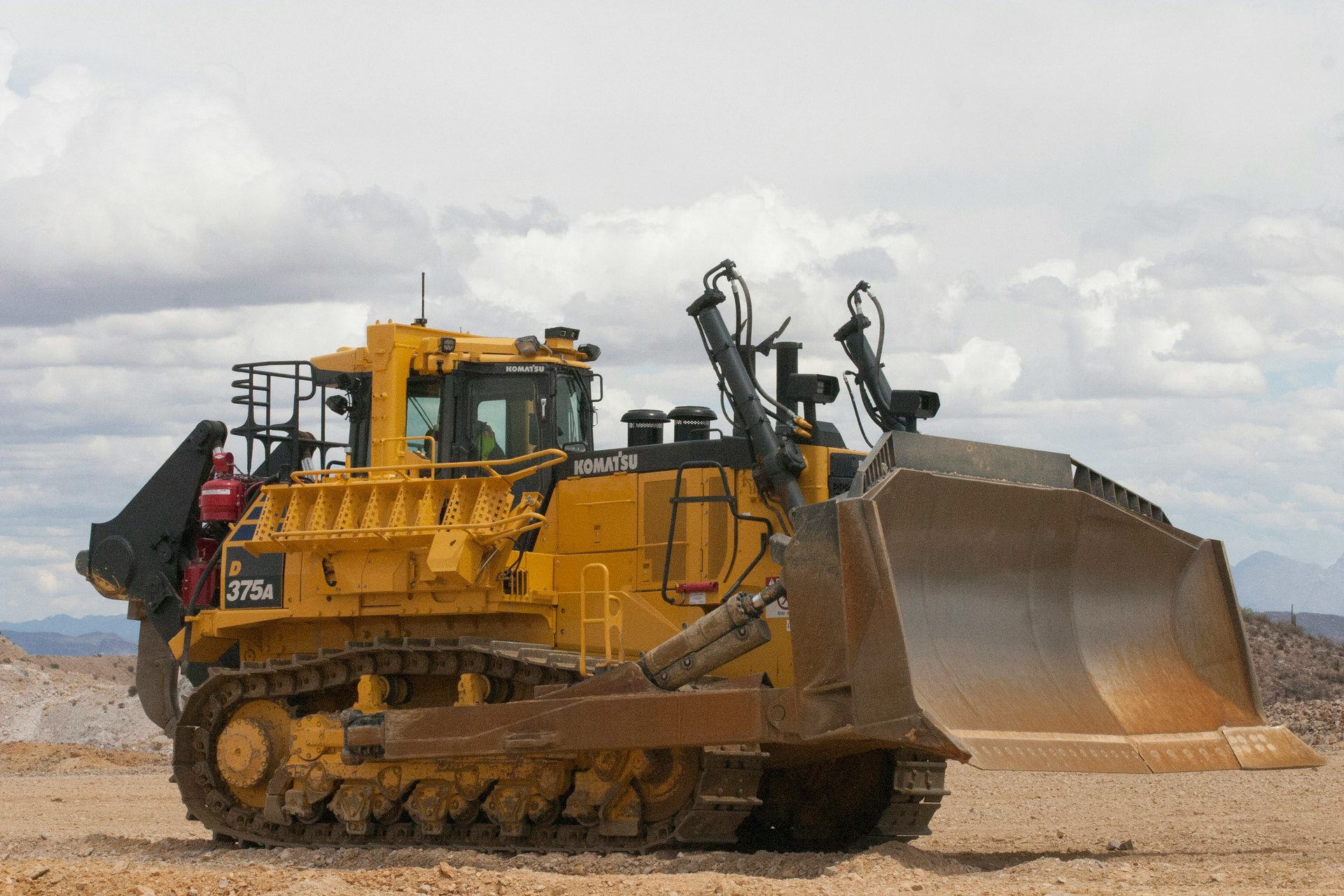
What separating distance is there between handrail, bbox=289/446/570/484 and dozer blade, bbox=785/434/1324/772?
292 centimetres

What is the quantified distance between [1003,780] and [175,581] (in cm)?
1140

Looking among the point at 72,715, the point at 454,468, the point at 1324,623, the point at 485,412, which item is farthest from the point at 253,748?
the point at 1324,623

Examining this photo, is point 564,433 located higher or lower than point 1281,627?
higher

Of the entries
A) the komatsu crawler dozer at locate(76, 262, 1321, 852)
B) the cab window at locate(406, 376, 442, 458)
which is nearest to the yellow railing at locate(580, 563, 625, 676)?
the komatsu crawler dozer at locate(76, 262, 1321, 852)

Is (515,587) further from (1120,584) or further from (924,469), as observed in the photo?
(1120,584)

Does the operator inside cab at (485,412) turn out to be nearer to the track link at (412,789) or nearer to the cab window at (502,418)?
the cab window at (502,418)

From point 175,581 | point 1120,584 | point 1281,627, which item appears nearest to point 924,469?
point 1120,584

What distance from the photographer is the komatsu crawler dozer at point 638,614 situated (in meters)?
9.59

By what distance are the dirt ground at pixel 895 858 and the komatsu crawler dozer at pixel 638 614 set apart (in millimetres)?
605

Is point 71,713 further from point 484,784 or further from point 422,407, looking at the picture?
point 484,784

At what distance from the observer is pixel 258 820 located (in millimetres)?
12516

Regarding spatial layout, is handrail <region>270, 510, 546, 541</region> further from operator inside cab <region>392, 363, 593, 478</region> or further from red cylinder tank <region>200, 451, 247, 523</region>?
red cylinder tank <region>200, 451, 247, 523</region>

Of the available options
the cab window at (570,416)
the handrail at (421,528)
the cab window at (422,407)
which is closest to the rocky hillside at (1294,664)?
the cab window at (570,416)

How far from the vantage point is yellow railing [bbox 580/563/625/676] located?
36.2 feet
